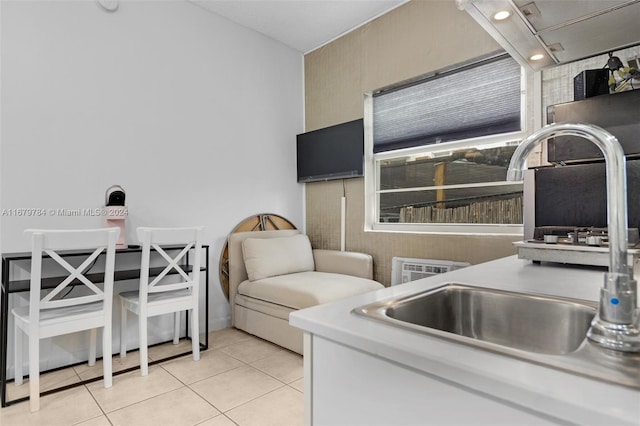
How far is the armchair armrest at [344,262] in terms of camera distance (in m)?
3.25

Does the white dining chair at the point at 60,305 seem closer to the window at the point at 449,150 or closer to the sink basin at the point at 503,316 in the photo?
the sink basin at the point at 503,316

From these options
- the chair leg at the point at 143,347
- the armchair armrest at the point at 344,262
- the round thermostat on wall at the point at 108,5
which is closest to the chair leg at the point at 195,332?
the chair leg at the point at 143,347

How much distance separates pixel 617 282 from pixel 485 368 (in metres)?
0.31

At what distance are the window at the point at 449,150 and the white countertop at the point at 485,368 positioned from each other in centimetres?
191

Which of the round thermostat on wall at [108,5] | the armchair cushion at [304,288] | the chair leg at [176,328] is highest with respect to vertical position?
the round thermostat on wall at [108,5]

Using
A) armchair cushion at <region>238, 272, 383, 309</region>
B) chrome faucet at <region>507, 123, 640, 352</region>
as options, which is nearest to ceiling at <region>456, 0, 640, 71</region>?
chrome faucet at <region>507, 123, 640, 352</region>

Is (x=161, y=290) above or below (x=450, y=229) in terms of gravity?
below

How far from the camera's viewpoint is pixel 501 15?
1.09 metres

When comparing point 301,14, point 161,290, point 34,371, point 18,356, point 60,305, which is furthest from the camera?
point 301,14

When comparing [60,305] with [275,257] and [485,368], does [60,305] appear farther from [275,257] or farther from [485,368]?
[485,368]

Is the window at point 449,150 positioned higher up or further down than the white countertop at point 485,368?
higher up

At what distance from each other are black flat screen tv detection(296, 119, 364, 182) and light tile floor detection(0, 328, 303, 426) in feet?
5.90

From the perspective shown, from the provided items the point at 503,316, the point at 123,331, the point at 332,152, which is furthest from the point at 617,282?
the point at 332,152

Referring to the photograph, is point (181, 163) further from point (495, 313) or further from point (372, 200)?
point (495, 313)
